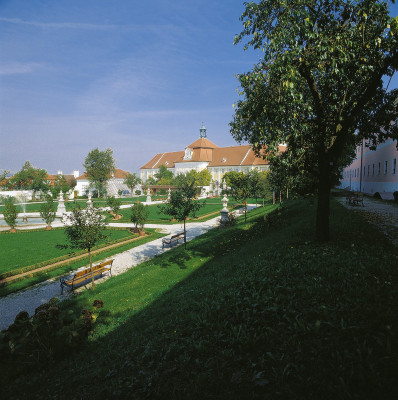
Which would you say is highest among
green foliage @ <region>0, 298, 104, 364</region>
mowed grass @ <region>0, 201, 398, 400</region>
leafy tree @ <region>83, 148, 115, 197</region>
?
leafy tree @ <region>83, 148, 115, 197</region>

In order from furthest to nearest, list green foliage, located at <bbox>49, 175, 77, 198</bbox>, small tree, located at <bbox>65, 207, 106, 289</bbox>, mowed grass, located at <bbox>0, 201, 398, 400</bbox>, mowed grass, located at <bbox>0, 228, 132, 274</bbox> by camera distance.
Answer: green foliage, located at <bbox>49, 175, 77, 198</bbox>, mowed grass, located at <bbox>0, 228, 132, 274</bbox>, small tree, located at <bbox>65, 207, 106, 289</bbox>, mowed grass, located at <bbox>0, 201, 398, 400</bbox>

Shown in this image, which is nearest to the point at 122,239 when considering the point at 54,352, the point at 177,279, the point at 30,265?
the point at 30,265

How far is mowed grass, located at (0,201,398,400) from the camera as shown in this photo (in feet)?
10.5

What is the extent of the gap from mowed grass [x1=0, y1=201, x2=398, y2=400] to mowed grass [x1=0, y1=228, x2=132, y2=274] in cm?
591

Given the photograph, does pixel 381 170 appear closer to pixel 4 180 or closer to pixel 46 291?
pixel 46 291

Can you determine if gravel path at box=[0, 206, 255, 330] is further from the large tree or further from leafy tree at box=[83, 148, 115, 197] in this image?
leafy tree at box=[83, 148, 115, 197]

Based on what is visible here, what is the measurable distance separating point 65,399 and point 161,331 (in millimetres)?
1927

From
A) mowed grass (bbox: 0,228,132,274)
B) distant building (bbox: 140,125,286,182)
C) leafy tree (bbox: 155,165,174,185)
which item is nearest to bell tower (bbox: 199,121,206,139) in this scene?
distant building (bbox: 140,125,286,182)

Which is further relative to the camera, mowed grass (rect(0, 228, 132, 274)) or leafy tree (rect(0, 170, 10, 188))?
leafy tree (rect(0, 170, 10, 188))

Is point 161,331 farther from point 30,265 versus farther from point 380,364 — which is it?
point 30,265

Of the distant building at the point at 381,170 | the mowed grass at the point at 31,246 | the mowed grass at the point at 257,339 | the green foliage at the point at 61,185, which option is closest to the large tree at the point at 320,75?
the mowed grass at the point at 257,339

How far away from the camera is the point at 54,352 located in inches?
222

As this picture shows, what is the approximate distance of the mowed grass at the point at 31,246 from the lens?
14133 mm

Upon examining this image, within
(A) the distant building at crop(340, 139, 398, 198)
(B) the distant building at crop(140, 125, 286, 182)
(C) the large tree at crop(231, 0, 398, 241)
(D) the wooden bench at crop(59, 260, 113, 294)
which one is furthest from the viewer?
(B) the distant building at crop(140, 125, 286, 182)
